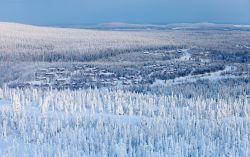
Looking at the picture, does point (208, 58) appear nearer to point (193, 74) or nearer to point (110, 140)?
point (193, 74)

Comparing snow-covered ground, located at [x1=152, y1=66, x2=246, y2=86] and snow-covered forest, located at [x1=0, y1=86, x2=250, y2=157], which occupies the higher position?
snow-covered forest, located at [x1=0, y1=86, x2=250, y2=157]

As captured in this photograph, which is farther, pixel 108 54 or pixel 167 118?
pixel 108 54

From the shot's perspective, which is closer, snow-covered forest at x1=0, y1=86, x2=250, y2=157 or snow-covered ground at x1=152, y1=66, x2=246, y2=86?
snow-covered forest at x1=0, y1=86, x2=250, y2=157

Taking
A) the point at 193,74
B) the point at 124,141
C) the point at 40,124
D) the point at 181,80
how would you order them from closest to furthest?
the point at 124,141 → the point at 40,124 → the point at 181,80 → the point at 193,74

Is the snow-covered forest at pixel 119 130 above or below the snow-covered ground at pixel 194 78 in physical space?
above

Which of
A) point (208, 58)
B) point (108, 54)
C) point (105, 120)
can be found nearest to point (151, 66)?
point (208, 58)

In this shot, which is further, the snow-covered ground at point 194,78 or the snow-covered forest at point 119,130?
the snow-covered ground at point 194,78

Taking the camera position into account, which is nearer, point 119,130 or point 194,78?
point 119,130

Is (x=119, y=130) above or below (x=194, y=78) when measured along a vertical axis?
above
